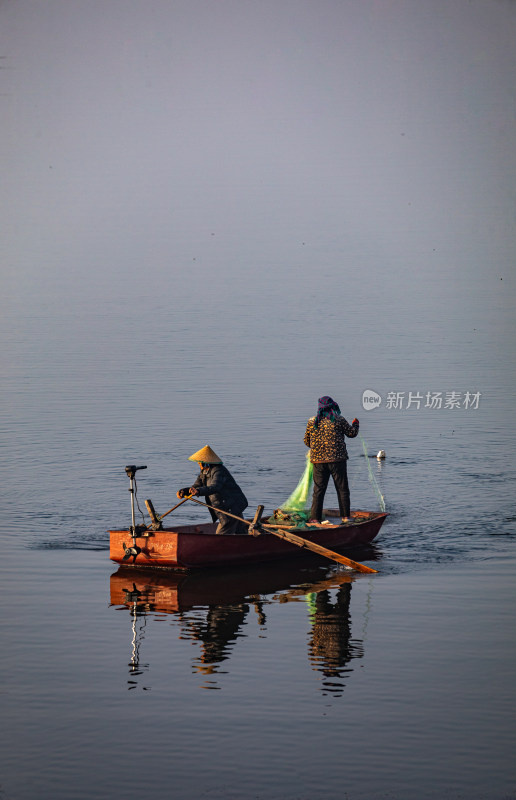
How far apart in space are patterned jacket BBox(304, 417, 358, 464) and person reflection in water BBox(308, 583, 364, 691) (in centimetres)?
265

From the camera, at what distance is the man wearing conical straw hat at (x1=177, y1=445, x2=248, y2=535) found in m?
16.7

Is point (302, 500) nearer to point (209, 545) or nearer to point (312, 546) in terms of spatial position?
point (312, 546)

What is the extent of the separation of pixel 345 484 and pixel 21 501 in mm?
6827

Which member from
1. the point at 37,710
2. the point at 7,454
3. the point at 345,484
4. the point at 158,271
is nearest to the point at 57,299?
the point at 158,271

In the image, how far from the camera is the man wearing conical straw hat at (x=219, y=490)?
658 inches

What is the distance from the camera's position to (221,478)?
16859 millimetres

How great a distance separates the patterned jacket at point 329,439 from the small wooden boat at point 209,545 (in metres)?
1.03

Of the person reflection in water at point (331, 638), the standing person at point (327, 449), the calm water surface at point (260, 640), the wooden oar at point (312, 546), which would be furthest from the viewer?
the standing person at point (327, 449)

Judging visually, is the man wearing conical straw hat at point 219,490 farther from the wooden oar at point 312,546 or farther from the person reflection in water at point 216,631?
the person reflection in water at point 216,631

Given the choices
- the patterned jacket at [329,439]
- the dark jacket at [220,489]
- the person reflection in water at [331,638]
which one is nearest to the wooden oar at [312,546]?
the dark jacket at [220,489]

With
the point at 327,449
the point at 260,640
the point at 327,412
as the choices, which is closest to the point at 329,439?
the point at 327,449

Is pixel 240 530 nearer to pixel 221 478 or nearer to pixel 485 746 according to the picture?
pixel 221 478

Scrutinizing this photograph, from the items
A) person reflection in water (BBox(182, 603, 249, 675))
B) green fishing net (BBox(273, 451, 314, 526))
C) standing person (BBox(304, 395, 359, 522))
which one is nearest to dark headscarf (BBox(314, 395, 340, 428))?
standing person (BBox(304, 395, 359, 522))

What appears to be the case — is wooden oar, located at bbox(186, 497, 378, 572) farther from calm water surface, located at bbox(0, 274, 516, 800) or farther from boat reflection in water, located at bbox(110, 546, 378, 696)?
calm water surface, located at bbox(0, 274, 516, 800)
